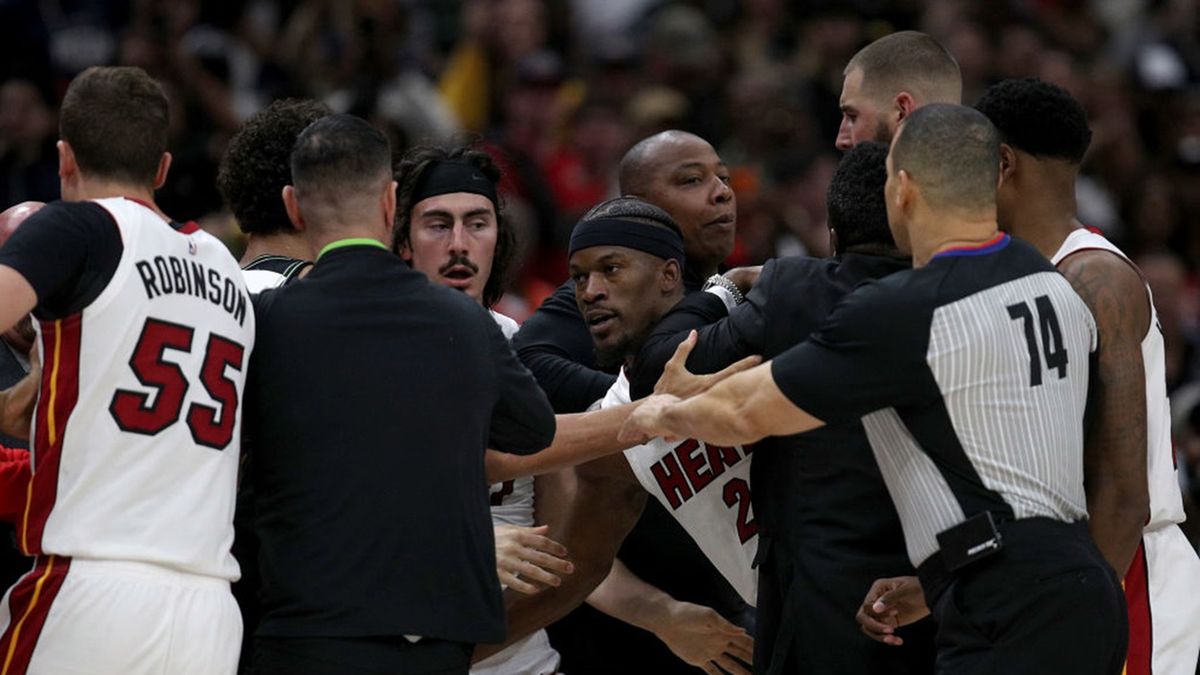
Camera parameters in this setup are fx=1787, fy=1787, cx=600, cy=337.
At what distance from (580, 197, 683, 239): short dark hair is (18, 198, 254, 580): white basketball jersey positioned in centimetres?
179

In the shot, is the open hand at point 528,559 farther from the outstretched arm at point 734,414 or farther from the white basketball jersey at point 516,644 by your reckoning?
the white basketball jersey at point 516,644

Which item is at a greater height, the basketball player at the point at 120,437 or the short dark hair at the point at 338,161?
the short dark hair at the point at 338,161

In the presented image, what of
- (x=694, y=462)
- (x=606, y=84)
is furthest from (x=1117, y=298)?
(x=606, y=84)

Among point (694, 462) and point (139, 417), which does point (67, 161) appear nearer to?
point (139, 417)

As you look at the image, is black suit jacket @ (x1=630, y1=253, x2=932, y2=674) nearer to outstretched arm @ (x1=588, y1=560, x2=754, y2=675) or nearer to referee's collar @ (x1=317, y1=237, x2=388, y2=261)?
outstretched arm @ (x1=588, y1=560, x2=754, y2=675)

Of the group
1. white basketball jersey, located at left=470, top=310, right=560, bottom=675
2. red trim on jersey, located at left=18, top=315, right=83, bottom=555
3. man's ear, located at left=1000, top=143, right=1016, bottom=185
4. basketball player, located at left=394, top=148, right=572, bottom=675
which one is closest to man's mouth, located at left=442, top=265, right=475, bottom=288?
basketball player, located at left=394, top=148, right=572, bottom=675

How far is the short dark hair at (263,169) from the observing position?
21.9ft

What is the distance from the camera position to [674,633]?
21.9 ft

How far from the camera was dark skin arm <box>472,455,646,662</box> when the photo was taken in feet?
21.8

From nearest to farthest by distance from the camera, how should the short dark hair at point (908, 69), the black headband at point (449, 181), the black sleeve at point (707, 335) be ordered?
the black sleeve at point (707, 335)
the short dark hair at point (908, 69)
the black headband at point (449, 181)

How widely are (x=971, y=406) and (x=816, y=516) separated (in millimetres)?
783

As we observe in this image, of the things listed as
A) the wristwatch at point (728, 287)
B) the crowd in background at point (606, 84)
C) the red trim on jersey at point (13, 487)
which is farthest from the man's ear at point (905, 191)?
the crowd in background at point (606, 84)

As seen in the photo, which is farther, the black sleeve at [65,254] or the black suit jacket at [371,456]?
the black suit jacket at [371,456]

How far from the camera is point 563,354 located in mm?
7023
